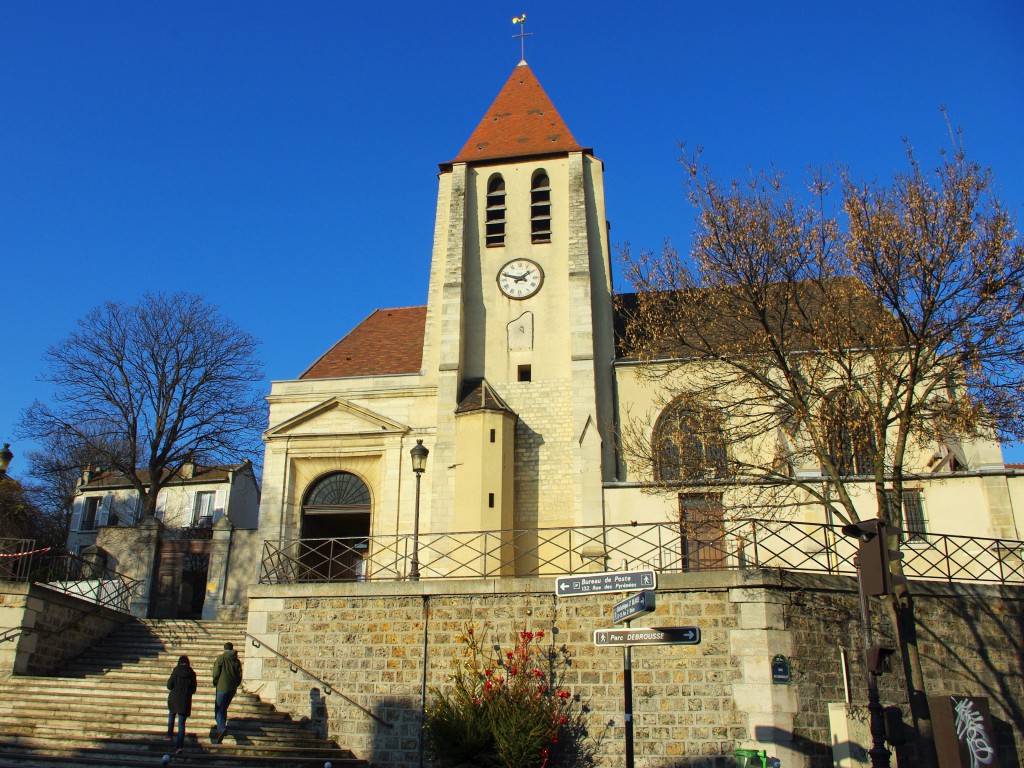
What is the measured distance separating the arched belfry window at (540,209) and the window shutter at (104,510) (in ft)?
72.0

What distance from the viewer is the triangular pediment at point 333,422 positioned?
20.8 metres

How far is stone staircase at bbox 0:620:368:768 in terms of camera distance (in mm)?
11289

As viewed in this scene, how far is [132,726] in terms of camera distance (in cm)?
1227

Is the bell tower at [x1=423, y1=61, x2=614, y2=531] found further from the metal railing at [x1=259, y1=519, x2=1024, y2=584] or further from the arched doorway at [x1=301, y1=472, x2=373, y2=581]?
the arched doorway at [x1=301, y1=472, x2=373, y2=581]

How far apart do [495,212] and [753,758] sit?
15.6m

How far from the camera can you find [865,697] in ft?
39.5

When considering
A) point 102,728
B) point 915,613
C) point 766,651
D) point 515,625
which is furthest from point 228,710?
point 915,613

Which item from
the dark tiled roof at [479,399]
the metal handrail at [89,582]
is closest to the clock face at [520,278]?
the dark tiled roof at [479,399]

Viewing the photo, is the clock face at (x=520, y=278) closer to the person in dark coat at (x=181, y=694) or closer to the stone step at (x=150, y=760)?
the person in dark coat at (x=181, y=694)

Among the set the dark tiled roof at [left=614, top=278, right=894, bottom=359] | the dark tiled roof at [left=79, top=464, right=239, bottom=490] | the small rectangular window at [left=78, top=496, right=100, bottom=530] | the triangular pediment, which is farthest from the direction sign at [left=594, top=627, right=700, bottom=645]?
the small rectangular window at [left=78, top=496, right=100, bottom=530]

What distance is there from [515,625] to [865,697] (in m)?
4.81

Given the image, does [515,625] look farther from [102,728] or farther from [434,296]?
[434,296]

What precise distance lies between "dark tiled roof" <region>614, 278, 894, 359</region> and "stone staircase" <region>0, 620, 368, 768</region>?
7983 mm

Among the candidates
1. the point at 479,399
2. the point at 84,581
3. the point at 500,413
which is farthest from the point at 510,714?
the point at 84,581
